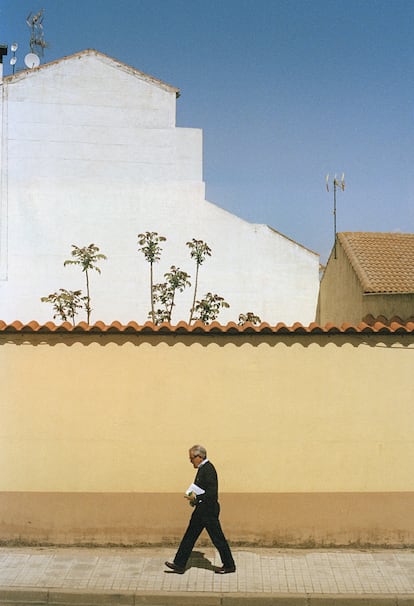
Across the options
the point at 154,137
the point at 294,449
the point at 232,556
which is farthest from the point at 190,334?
the point at 154,137

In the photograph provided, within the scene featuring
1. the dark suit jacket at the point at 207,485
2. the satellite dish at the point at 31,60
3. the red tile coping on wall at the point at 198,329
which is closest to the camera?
the dark suit jacket at the point at 207,485

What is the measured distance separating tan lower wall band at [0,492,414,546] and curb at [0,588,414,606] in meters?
1.41

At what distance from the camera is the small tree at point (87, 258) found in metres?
19.7

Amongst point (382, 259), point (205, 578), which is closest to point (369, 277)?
point (382, 259)

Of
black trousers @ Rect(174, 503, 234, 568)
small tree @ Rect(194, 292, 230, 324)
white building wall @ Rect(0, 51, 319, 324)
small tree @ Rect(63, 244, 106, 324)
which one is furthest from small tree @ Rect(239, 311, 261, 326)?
black trousers @ Rect(174, 503, 234, 568)

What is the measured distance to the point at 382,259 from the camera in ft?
45.3

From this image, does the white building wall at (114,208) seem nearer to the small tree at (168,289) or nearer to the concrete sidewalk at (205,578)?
the small tree at (168,289)

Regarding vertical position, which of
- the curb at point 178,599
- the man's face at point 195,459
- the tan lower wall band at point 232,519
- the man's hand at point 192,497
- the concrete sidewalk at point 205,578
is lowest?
the curb at point 178,599

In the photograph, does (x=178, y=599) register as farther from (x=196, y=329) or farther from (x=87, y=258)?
(x=87, y=258)

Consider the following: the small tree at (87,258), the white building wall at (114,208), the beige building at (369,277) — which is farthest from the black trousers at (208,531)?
the white building wall at (114,208)

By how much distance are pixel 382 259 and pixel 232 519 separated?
6.64 meters

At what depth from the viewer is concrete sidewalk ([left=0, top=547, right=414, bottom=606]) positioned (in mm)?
7770

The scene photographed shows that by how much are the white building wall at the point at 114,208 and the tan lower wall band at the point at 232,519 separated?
12.1m

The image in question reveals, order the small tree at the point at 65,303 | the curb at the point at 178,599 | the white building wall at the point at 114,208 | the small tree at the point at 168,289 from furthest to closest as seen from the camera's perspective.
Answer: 1. the white building wall at the point at 114,208
2. the small tree at the point at 168,289
3. the small tree at the point at 65,303
4. the curb at the point at 178,599
